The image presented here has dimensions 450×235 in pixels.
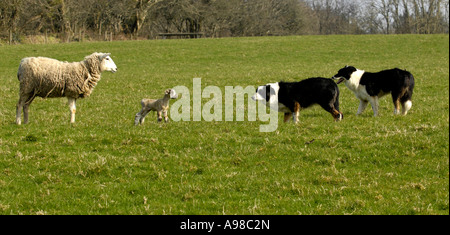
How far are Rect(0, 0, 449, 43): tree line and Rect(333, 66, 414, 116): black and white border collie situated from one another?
3392cm

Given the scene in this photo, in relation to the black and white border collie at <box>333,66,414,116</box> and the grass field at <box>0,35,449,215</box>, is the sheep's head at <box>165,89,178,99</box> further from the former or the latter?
the black and white border collie at <box>333,66,414,116</box>

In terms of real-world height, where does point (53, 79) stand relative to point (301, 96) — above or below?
above

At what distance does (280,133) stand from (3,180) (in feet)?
19.4

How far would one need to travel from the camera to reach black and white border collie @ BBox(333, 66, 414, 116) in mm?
11859

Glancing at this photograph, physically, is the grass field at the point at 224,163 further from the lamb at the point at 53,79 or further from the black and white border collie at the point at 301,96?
the lamb at the point at 53,79

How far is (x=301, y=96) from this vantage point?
1185cm

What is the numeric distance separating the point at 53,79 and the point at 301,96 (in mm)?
6800

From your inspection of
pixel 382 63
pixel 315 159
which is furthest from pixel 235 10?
pixel 315 159

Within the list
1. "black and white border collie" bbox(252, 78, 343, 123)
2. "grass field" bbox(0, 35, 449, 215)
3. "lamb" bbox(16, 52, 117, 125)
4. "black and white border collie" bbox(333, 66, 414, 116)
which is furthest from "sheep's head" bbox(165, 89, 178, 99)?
"black and white border collie" bbox(333, 66, 414, 116)

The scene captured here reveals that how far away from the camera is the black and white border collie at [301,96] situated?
11.7 meters

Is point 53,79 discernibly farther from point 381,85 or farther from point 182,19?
point 182,19

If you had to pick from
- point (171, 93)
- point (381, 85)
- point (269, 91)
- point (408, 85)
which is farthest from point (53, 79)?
point (408, 85)

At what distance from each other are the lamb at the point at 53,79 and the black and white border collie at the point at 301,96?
485 cm

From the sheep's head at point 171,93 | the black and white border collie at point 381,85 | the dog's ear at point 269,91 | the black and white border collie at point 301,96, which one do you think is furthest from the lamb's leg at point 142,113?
the black and white border collie at point 381,85
